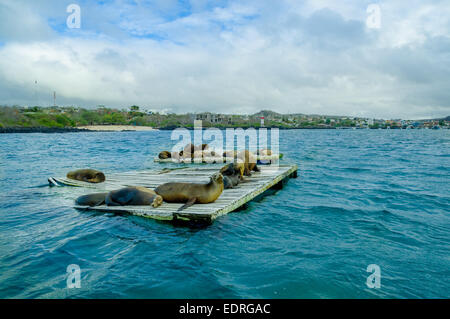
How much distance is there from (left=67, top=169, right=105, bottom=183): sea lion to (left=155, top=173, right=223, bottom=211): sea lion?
15.0ft

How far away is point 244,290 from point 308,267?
136 centimetres

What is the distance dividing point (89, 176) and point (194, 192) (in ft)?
19.7

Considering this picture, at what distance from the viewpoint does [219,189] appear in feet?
26.5

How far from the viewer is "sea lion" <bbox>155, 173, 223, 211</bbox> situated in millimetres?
Answer: 7828

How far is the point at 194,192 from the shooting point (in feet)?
26.0

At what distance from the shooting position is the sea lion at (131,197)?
7906 millimetres

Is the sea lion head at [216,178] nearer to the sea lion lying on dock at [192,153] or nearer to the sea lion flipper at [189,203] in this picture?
the sea lion flipper at [189,203]

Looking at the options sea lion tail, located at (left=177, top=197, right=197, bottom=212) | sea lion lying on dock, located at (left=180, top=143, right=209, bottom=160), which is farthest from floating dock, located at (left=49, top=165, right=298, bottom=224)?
sea lion lying on dock, located at (left=180, top=143, right=209, bottom=160)

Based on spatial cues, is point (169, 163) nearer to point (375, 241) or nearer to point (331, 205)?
point (331, 205)

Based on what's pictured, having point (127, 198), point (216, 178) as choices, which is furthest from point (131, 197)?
point (216, 178)

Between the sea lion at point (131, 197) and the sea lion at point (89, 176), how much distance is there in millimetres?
3741

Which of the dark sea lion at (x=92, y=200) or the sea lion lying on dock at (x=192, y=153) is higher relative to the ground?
the sea lion lying on dock at (x=192, y=153)

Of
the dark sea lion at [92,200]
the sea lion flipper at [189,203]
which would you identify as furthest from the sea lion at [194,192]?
the dark sea lion at [92,200]

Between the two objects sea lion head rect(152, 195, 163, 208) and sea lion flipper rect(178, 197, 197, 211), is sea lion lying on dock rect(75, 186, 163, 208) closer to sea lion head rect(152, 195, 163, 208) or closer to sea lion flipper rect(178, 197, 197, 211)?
sea lion head rect(152, 195, 163, 208)
